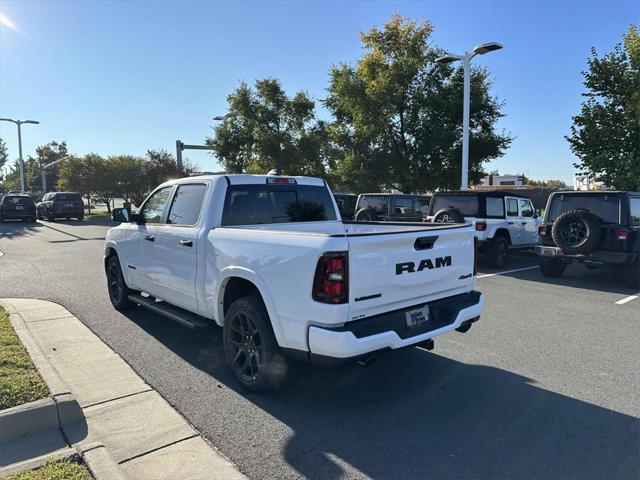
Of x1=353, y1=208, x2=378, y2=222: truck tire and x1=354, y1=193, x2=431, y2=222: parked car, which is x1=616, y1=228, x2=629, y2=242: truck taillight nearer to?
x1=354, y1=193, x2=431, y2=222: parked car

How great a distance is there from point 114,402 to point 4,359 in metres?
1.30

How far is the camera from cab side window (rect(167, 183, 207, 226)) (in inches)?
197

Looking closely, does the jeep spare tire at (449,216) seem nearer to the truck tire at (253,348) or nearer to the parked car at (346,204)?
the parked car at (346,204)

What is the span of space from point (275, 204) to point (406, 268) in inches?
75.9

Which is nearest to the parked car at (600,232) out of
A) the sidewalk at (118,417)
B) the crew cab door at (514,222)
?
the crew cab door at (514,222)

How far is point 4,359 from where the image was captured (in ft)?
14.2

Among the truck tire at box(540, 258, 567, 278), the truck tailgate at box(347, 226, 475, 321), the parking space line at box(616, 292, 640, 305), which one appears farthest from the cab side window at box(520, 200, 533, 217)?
the truck tailgate at box(347, 226, 475, 321)

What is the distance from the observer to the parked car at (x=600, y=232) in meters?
8.66

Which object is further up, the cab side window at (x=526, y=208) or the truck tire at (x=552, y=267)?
the cab side window at (x=526, y=208)

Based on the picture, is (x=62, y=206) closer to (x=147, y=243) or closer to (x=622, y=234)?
(x=147, y=243)

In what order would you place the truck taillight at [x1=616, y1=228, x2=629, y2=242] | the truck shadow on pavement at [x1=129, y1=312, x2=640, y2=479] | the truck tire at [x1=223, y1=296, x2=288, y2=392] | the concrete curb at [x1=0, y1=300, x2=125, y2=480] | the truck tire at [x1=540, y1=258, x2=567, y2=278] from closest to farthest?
1. the concrete curb at [x1=0, y1=300, x2=125, y2=480]
2. the truck shadow on pavement at [x1=129, y1=312, x2=640, y2=479]
3. the truck tire at [x1=223, y1=296, x2=288, y2=392]
4. the truck taillight at [x1=616, y1=228, x2=629, y2=242]
5. the truck tire at [x1=540, y1=258, x2=567, y2=278]

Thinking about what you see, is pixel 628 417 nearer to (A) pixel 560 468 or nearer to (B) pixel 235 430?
(A) pixel 560 468

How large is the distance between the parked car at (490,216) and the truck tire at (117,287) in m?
7.16

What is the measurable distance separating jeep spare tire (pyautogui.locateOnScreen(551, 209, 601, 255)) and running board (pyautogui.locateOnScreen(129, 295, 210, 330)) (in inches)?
289
